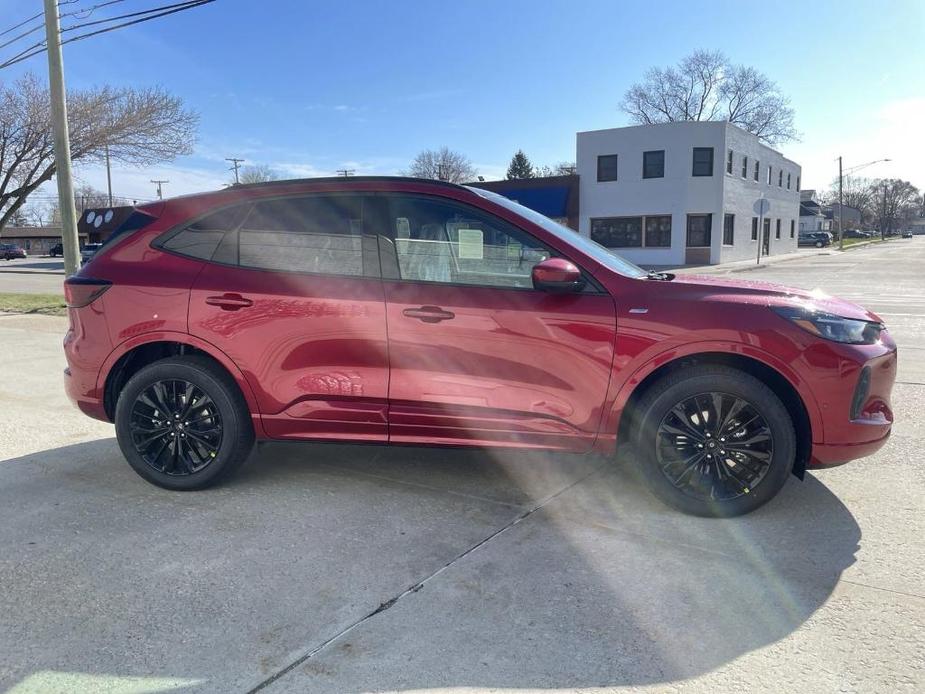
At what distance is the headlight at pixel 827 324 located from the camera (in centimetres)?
339

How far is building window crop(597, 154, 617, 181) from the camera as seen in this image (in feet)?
112

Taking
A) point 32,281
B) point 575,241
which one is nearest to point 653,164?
point 32,281

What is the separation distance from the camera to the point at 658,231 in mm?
34094

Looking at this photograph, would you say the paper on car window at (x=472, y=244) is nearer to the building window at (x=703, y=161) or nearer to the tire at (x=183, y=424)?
the tire at (x=183, y=424)

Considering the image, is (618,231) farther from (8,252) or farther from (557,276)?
(8,252)

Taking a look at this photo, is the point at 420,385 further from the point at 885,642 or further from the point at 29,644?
the point at 885,642

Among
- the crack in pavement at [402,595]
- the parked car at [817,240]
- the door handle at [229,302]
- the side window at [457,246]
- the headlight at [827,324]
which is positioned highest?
the parked car at [817,240]

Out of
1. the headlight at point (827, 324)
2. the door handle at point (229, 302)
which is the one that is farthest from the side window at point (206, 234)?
the headlight at point (827, 324)

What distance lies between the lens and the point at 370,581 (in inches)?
118

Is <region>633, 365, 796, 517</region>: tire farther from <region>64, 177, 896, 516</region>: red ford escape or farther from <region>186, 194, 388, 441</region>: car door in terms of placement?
<region>186, 194, 388, 441</region>: car door

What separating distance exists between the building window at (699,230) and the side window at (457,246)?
32.1 m

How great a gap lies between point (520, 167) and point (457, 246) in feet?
273

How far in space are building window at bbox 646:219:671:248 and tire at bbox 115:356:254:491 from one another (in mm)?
32447

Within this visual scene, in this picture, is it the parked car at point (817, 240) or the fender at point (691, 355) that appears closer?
the fender at point (691, 355)
